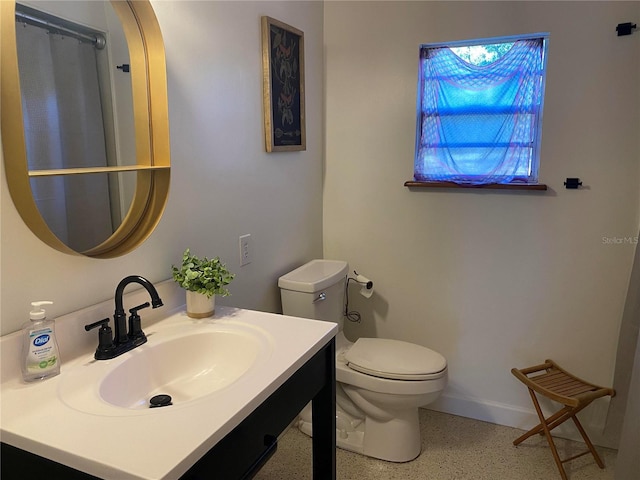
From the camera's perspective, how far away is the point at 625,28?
192 centimetres

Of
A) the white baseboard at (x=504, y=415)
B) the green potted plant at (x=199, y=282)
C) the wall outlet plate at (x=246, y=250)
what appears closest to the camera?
the green potted plant at (x=199, y=282)

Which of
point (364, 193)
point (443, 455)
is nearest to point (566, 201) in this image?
point (364, 193)

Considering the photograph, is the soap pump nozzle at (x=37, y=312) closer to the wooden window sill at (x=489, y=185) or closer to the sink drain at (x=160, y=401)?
the sink drain at (x=160, y=401)

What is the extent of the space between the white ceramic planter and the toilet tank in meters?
0.63

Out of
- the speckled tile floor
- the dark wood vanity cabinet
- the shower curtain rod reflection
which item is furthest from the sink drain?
the speckled tile floor

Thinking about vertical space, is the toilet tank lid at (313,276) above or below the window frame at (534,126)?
below

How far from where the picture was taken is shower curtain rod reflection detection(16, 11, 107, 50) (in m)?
1.08

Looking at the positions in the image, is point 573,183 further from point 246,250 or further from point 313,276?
point 246,250

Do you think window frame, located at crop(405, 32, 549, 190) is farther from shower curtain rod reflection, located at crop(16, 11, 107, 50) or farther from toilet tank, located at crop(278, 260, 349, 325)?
shower curtain rod reflection, located at crop(16, 11, 107, 50)

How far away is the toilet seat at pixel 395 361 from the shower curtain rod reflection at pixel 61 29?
1509mm

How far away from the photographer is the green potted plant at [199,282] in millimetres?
1443

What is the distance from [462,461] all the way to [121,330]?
1620 mm

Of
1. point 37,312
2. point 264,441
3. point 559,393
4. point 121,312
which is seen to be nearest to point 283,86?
point 121,312

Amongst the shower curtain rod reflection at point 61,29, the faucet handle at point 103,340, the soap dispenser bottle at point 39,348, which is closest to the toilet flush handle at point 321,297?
the faucet handle at point 103,340
